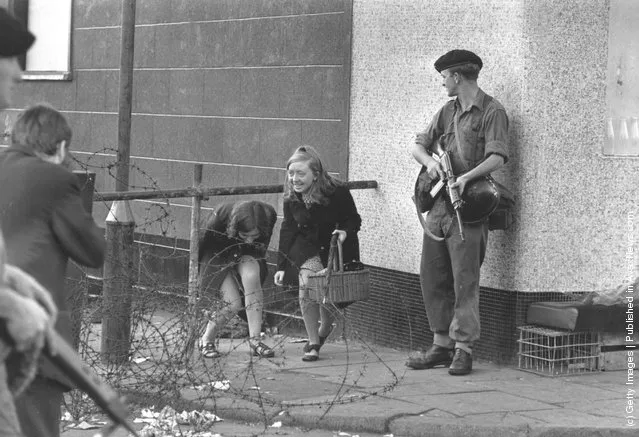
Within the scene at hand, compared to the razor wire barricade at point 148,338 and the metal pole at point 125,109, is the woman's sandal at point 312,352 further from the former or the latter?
the metal pole at point 125,109

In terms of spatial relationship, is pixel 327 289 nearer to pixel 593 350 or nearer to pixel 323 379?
pixel 323 379

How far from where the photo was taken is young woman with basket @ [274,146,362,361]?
9234 mm

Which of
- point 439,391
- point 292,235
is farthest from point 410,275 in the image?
point 439,391

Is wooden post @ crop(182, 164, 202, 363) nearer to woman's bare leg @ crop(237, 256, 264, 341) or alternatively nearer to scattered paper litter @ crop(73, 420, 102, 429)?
woman's bare leg @ crop(237, 256, 264, 341)

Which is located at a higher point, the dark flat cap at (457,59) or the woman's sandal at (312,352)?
the dark flat cap at (457,59)

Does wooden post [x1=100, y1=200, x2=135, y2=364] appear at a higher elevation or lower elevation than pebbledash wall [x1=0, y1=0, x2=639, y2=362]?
lower

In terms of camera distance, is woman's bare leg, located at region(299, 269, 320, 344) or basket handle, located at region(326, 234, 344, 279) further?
woman's bare leg, located at region(299, 269, 320, 344)

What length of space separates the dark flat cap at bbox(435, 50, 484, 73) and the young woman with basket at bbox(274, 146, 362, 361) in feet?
4.16

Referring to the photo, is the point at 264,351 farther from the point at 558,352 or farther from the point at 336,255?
the point at 558,352

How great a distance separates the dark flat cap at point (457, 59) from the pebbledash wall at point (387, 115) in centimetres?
36

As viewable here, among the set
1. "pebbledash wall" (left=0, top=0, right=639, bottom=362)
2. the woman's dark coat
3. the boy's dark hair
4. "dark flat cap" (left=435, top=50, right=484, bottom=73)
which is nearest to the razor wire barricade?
"pebbledash wall" (left=0, top=0, right=639, bottom=362)

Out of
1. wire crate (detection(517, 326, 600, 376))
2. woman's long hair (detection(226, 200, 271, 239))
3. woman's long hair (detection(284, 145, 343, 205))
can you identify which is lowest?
wire crate (detection(517, 326, 600, 376))

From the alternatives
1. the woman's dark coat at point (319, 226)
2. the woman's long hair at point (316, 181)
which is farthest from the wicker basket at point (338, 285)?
the woman's long hair at point (316, 181)

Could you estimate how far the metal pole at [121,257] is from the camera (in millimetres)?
7797
